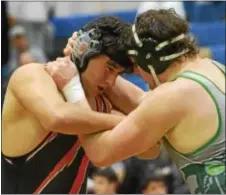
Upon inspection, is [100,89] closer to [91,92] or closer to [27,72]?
[91,92]

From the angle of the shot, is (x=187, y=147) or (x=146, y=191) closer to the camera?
(x=187, y=147)

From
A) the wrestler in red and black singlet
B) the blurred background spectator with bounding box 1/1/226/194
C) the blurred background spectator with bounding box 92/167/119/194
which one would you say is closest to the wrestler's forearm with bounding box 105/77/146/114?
the wrestler in red and black singlet

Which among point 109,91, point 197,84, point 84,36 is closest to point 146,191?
→ point 109,91

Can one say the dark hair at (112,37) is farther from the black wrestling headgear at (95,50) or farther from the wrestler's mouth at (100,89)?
the wrestler's mouth at (100,89)

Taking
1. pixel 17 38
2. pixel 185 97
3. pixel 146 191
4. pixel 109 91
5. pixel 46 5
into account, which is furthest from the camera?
pixel 46 5

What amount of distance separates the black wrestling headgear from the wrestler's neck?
0.90 ft

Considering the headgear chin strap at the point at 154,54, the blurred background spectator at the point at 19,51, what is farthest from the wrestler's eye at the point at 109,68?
the blurred background spectator at the point at 19,51

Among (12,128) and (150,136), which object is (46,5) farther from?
(150,136)

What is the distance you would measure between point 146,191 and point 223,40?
2903 millimetres

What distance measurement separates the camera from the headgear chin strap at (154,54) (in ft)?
8.70

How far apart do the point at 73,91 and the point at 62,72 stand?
10 centimetres

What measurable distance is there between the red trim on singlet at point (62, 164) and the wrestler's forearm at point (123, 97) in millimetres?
251

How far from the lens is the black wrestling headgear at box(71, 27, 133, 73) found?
291 centimetres

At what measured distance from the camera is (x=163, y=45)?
265 centimetres
